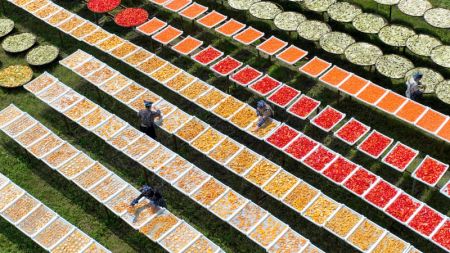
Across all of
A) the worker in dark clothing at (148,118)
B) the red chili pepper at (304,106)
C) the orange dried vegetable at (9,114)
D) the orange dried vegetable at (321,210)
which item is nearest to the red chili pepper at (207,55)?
the worker in dark clothing at (148,118)

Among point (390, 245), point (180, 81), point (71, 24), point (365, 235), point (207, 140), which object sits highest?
point (71, 24)

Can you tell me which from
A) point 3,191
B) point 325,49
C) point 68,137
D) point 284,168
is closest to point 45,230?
point 3,191

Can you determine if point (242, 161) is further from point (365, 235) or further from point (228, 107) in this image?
point (365, 235)

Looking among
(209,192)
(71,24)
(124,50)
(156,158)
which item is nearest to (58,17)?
(71,24)

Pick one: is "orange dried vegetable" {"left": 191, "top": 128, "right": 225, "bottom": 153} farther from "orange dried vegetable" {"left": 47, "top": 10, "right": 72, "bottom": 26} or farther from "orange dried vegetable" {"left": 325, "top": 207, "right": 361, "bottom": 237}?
"orange dried vegetable" {"left": 47, "top": 10, "right": 72, "bottom": 26}

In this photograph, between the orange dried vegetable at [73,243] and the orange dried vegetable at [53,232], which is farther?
the orange dried vegetable at [53,232]

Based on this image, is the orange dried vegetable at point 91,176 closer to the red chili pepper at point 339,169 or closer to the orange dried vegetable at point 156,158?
the orange dried vegetable at point 156,158
